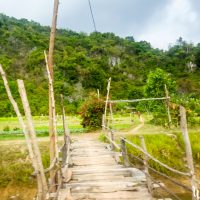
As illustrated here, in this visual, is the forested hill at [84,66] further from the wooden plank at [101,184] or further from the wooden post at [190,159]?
the wooden post at [190,159]

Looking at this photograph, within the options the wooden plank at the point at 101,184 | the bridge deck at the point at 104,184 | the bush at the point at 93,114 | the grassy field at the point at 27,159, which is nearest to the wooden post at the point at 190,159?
the bridge deck at the point at 104,184

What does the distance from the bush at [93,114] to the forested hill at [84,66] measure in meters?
25.2

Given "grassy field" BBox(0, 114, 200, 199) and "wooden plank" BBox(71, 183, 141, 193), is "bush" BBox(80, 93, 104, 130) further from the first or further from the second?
"wooden plank" BBox(71, 183, 141, 193)

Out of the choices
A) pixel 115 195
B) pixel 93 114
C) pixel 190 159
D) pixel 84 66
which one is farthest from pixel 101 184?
pixel 84 66

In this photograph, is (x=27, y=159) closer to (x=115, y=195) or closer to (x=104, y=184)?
(x=104, y=184)

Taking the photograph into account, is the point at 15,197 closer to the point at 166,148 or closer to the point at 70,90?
the point at 166,148

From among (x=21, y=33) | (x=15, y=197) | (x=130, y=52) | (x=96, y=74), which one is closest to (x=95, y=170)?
(x=15, y=197)

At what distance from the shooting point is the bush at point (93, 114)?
24.0 meters

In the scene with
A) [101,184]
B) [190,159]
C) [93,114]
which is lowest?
[101,184]

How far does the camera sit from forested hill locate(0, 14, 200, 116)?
205ft

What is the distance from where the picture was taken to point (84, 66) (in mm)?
Result: 77688

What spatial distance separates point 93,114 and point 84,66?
178ft

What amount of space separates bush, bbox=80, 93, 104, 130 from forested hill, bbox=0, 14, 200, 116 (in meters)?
25.2

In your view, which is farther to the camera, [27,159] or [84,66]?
[84,66]
